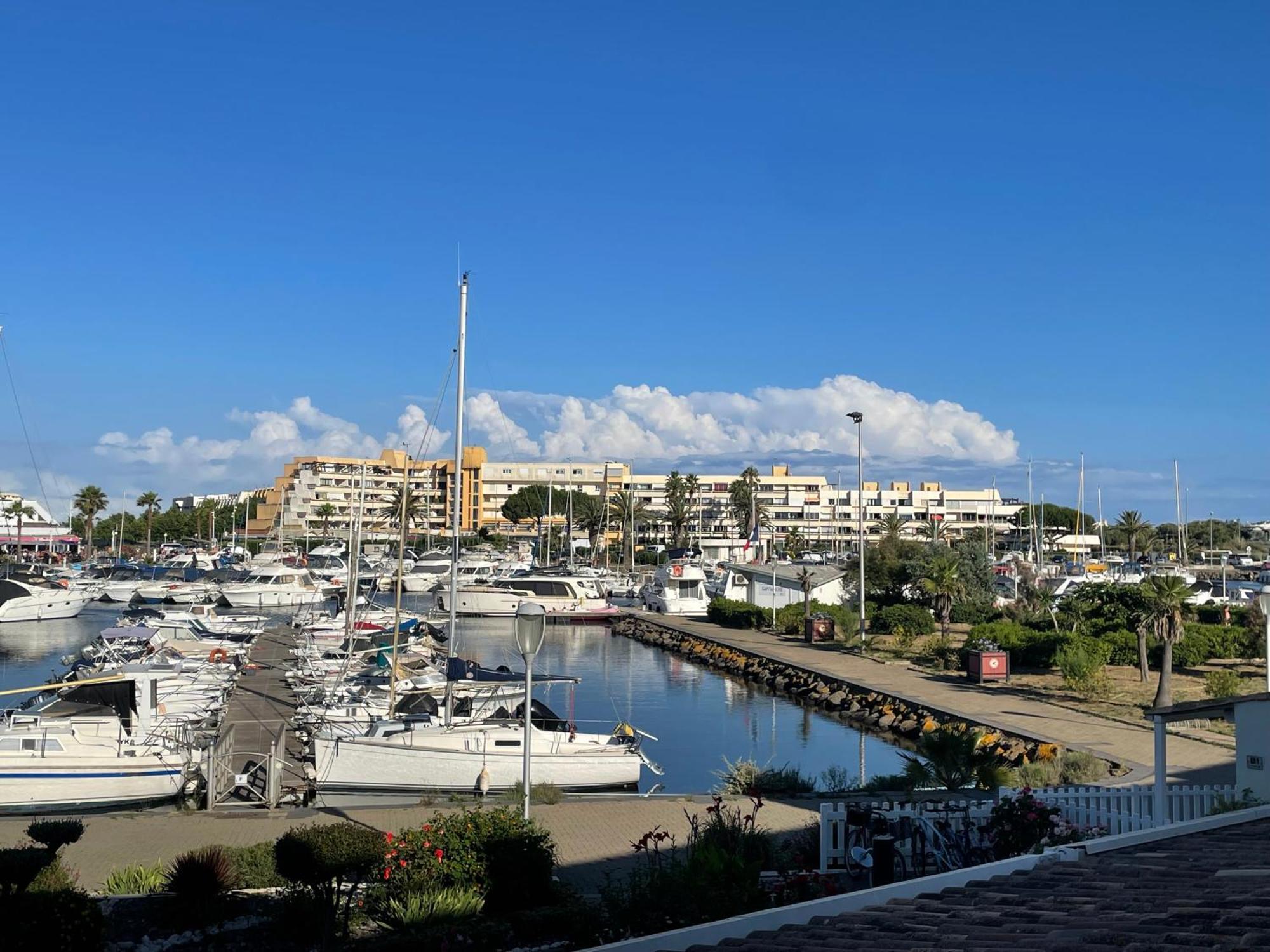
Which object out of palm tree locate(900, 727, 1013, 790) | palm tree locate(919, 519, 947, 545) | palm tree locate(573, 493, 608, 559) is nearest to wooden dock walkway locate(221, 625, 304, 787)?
palm tree locate(900, 727, 1013, 790)

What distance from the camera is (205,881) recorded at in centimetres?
1063

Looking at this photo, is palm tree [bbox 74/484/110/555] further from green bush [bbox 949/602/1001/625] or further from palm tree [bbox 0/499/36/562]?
green bush [bbox 949/602/1001/625]

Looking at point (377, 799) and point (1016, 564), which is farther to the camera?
point (1016, 564)

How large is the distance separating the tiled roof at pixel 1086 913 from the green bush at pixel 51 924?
14.9 feet

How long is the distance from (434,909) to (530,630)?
11.6ft

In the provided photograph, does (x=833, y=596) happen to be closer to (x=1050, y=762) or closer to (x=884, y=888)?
(x=1050, y=762)

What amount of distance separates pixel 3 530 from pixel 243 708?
4607 inches

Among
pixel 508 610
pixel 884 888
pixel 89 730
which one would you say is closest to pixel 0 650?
pixel 508 610

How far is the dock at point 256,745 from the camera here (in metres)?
21.4

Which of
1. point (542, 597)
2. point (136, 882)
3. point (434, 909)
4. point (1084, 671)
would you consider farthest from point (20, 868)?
point (542, 597)

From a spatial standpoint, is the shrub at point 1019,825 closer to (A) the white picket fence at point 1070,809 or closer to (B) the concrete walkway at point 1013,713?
(A) the white picket fence at point 1070,809

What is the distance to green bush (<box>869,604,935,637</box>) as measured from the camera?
159ft

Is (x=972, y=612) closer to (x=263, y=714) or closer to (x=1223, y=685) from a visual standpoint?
(x=1223, y=685)

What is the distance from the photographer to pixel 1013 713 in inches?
1214
